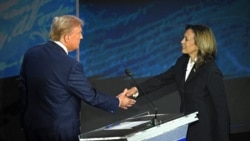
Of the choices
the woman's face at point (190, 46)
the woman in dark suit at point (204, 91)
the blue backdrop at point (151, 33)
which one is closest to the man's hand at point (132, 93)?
the woman in dark suit at point (204, 91)

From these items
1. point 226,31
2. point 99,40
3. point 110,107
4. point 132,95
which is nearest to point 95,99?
point 110,107

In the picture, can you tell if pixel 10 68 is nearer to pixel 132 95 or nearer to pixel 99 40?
pixel 99 40

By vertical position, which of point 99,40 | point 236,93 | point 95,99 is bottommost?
point 236,93

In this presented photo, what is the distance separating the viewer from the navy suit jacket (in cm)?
218

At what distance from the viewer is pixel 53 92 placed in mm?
2180

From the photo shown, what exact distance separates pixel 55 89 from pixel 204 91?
107 centimetres

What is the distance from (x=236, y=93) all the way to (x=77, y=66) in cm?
322

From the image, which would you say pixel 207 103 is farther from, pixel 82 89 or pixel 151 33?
pixel 151 33

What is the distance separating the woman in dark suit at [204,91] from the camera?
8.49 feet

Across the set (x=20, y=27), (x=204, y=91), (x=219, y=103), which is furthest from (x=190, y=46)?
(x=20, y=27)

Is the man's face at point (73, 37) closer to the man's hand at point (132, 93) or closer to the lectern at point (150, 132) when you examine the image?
the lectern at point (150, 132)

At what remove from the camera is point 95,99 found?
2.32 metres

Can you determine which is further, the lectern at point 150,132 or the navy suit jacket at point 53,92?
the navy suit jacket at point 53,92

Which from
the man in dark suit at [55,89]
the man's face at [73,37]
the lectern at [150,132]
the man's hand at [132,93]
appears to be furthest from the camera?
the man's hand at [132,93]
